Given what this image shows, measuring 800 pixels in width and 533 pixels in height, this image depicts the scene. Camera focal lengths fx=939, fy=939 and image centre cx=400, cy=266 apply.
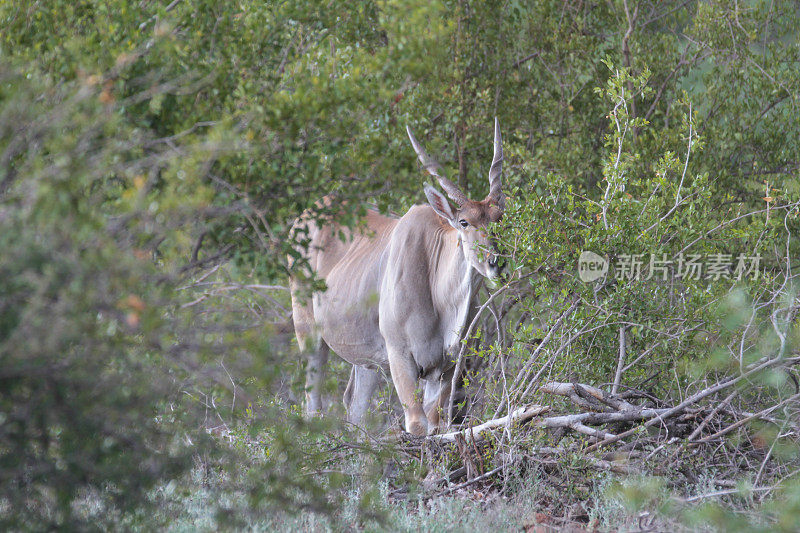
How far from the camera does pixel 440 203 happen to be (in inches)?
233

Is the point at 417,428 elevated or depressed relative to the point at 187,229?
depressed

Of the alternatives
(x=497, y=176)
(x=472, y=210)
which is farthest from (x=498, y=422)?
(x=497, y=176)

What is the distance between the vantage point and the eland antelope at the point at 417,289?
582cm

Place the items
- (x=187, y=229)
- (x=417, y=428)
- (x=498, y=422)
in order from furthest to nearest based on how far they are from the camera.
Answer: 1. (x=417, y=428)
2. (x=498, y=422)
3. (x=187, y=229)

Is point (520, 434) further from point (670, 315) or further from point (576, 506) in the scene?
point (670, 315)

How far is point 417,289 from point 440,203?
0.74 m

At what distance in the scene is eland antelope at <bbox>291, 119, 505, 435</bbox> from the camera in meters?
5.82

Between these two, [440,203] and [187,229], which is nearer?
[187,229]

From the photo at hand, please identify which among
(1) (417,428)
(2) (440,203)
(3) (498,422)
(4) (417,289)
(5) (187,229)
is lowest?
(1) (417,428)

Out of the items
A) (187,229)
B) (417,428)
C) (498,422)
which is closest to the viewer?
(187,229)

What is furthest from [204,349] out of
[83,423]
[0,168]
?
[0,168]

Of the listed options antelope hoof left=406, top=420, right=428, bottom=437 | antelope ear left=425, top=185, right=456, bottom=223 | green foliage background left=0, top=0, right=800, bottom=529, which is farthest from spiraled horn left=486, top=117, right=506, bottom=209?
antelope hoof left=406, top=420, right=428, bottom=437

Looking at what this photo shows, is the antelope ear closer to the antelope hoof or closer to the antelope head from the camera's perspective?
the antelope head

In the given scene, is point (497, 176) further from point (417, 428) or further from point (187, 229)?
point (187, 229)
